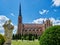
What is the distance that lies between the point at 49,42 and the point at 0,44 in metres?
7.05

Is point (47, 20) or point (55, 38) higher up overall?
point (47, 20)

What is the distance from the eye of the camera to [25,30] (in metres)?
129

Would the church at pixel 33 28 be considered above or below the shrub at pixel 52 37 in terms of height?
above

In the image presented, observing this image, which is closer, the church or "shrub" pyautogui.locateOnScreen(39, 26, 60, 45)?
"shrub" pyautogui.locateOnScreen(39, 26, 60, 45)

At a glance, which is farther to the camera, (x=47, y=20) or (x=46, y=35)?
(x=47, y=20)

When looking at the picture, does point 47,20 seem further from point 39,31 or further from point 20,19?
point 20,19

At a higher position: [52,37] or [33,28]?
[33,28]

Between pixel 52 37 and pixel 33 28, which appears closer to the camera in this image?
pixel 52 37

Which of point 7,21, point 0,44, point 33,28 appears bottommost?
point 0,44

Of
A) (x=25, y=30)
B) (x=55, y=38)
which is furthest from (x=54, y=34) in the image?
(x=25, y=30)

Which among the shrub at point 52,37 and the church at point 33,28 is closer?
the shrub at point 52,37

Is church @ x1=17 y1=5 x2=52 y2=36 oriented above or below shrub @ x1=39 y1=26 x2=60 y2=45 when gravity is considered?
above

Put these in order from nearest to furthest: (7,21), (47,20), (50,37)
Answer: (50,37), (7,21), (47,20)

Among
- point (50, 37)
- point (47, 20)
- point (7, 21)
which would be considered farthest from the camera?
point (47, 20)
